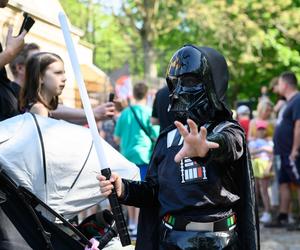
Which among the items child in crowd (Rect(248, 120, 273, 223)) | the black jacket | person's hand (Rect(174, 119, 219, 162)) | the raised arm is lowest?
child in crowd (Rect(248, 120, 273, 223))

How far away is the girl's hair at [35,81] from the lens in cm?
414

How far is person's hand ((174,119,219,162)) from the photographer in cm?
271

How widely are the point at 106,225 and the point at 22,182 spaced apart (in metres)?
0.60

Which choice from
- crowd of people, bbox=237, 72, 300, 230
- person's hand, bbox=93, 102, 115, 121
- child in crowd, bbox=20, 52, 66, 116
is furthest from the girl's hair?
crowd of people, bbox=237, 72, 300, 230

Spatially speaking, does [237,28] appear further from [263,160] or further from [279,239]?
[279,239]

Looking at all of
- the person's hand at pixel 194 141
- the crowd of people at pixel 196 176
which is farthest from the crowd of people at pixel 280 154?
the person's hand at pixel 194 141

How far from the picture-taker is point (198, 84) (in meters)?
3.13

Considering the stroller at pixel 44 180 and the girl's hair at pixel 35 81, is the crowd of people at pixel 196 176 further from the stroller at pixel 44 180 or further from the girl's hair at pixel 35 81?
the girl's hair at pixel 35 81

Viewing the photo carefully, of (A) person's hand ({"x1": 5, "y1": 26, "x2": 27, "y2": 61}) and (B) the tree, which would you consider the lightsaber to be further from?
(B) the tree

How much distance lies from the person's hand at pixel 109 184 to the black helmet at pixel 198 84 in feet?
1.33

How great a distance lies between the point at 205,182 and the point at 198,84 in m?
0.44

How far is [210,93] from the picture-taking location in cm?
311

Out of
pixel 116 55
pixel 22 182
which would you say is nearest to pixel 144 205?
pixel 22 182

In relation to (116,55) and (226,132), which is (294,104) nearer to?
(226,132)
